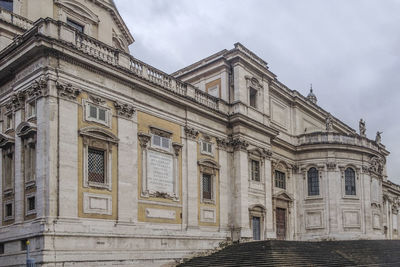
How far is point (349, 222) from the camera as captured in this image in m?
34.4

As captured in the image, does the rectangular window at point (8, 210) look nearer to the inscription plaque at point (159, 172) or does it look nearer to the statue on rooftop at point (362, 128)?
the inscription plaque at point (159, 172)

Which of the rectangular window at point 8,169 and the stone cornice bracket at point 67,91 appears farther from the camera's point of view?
the rectangular window at point 8,169

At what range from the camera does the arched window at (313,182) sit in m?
35.1

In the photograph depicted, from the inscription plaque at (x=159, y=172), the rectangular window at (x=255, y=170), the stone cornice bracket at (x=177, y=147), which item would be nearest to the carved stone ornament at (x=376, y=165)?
the rectangular window at (x=255, y=170)

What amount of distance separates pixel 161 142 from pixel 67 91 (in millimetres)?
5894

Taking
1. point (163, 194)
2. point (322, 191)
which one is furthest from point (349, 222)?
point (163, 194)

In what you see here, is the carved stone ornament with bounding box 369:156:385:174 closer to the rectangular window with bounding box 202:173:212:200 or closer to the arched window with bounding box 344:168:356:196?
the arched window with bounding box 344:168:356:196

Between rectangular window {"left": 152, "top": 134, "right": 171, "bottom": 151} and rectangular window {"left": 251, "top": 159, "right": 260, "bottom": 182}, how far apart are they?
7.04m

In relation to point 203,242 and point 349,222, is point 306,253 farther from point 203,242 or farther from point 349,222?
point 349,222

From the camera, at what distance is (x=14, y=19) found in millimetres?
25344

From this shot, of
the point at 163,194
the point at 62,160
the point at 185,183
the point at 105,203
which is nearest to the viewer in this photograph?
the point at 62,160

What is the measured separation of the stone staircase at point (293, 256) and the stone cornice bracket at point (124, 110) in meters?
7.41

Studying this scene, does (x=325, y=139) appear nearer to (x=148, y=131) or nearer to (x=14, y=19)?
(x=148, y=131)

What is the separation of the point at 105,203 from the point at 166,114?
236 inches
